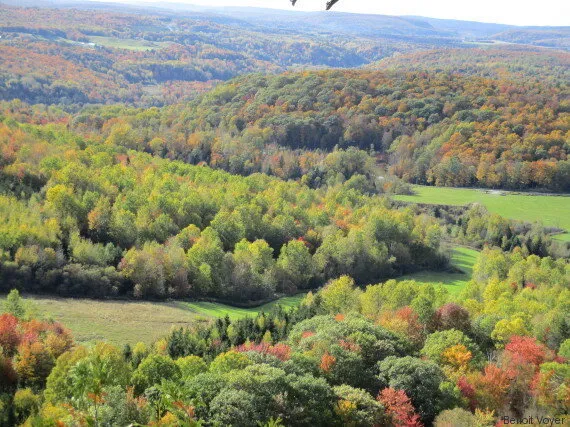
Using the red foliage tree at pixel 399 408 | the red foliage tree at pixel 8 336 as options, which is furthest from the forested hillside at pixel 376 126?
the red foliage tree at pixel 399 408

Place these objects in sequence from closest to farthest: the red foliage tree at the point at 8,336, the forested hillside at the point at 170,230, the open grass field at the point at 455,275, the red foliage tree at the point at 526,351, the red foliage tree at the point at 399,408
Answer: the red foliage tree at the point at 399,408 → the red foliage tree at the point at 8,336 → the red foliage tree at the point at 526,351 → the forested hillside at the point at 170,230 → the open grass field at the point at 455,275

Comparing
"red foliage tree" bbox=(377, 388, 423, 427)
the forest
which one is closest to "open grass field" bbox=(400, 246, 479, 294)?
the forest

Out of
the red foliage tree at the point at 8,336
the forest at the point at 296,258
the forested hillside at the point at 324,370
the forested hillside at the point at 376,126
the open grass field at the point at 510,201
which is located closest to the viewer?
the forested hillside at the point at 324,370

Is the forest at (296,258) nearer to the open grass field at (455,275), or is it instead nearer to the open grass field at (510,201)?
the open grass field at (455,275)

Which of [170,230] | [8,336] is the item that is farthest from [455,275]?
[8,336]

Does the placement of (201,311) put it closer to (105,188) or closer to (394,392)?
(105,188)

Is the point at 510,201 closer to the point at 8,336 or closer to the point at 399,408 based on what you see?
the point at 399,408
